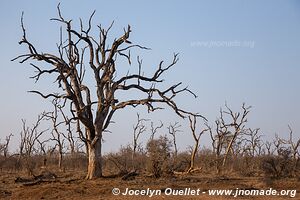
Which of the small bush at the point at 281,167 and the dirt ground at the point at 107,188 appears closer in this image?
the dirt ground at the point at 107,188

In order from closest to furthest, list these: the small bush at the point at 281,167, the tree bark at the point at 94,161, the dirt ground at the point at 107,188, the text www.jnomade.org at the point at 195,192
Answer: the dirt ground at the point at 107,188 < the text www.jnomade.org at the point at 195,192 < the tree bark at the point at 94,161 < the small bush at the point at 281,167

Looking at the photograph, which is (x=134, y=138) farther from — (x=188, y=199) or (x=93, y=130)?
(x=188, y=199)

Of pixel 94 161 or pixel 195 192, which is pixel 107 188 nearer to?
pixel 195 192

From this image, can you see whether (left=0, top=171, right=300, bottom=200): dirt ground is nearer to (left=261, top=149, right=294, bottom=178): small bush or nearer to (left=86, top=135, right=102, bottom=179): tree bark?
(left=86, top=135, right=102, bottom=179): tree bark

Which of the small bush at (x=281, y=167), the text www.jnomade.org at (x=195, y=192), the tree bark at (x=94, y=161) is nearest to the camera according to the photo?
the text www.jnomade.org at (x=195, y=192)

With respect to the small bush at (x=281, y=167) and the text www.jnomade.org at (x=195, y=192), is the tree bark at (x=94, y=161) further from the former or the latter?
the small bush at (x=281, y=167)

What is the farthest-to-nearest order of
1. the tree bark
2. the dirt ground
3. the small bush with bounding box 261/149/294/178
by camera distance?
the small bush with bounding box 261/149/294/178
the tree bark
the dirt ground

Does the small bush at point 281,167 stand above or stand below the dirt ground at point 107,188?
above

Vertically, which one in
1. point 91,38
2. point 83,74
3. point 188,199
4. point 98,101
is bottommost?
point 188,199

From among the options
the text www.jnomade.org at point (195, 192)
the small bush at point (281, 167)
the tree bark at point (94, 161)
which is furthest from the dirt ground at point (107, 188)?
the small bush at point (281, 167)

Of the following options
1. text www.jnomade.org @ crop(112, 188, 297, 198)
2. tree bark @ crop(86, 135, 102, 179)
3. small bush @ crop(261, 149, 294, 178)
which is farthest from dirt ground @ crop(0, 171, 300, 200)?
small bush @ crop(261, 149, 294, 178)

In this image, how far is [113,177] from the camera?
652 inches

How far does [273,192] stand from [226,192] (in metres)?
1.50

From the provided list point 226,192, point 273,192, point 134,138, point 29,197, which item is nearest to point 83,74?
point 29,197
